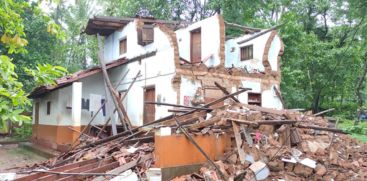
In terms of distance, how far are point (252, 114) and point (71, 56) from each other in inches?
1046

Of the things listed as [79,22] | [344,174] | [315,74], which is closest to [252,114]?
[344,174]

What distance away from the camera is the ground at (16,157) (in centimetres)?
1429

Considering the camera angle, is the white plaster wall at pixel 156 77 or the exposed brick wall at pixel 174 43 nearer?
the exposed brick wall at pixel 174 43

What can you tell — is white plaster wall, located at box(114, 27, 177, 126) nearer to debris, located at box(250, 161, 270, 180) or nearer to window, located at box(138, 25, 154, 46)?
window, located at box(138, 25, 154, 46)

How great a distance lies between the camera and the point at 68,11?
32.2 metres

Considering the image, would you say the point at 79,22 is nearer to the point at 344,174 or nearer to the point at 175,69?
the point at 175,69

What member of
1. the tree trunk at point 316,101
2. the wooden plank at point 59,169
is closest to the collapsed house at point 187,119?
the wooden plank at point 59,169

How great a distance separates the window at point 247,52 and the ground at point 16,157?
10.2m

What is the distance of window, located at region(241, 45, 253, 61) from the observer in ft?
54.8

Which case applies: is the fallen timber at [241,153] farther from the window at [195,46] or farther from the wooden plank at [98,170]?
the window at [195,46]

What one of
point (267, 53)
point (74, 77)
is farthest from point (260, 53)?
point (74, 77)

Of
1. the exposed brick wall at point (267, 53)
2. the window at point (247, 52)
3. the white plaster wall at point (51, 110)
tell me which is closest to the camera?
the exposed brick wall at point (267, 53)

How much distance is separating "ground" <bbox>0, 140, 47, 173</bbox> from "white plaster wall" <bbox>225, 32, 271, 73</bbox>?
992 centimetres

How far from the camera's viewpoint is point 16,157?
16.1 metres
